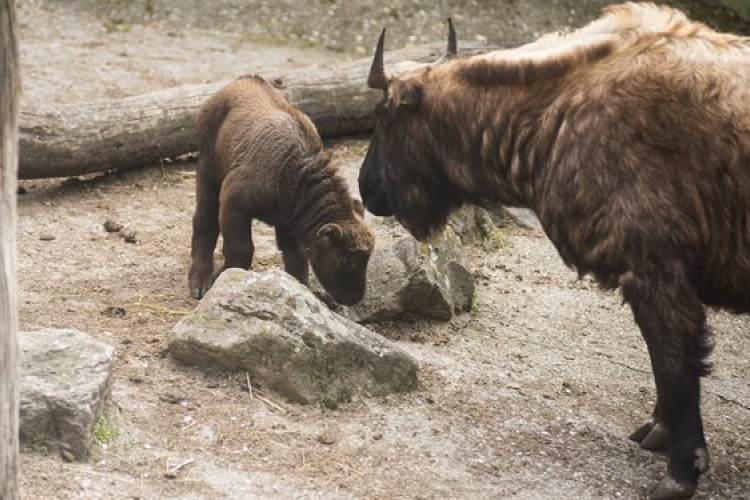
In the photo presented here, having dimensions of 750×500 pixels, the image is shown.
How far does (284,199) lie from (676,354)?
2861 millimetres

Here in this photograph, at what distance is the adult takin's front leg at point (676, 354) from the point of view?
522 cm

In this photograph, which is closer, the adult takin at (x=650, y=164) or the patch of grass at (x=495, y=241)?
the adult takin at (x=650, y=164)

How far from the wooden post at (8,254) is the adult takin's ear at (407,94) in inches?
96.7

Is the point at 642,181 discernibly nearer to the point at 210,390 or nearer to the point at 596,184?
the point at 596,184

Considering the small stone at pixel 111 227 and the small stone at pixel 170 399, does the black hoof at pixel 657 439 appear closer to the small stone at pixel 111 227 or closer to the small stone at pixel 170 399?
the small stone at pixel 170 399

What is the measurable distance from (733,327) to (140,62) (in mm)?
6585

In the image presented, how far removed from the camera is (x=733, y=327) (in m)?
7.93

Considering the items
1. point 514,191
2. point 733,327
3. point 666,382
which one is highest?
point 514,191

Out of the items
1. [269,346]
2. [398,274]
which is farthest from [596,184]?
[398,274]

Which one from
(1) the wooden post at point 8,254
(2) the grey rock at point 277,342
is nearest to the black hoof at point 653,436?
(2) the grey rock at point 277,342

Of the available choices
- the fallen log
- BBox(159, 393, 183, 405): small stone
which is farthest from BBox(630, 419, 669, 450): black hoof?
the fallen log

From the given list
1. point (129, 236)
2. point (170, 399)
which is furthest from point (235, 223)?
point (170, 399)

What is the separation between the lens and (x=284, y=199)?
7395 millimetres

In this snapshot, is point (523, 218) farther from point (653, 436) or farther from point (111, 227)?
point (653, 436)
